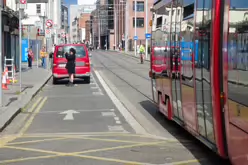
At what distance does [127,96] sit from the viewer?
17922mm

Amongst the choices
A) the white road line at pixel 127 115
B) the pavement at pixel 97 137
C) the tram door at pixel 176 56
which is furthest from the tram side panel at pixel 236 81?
the white road line at pixel 127 115

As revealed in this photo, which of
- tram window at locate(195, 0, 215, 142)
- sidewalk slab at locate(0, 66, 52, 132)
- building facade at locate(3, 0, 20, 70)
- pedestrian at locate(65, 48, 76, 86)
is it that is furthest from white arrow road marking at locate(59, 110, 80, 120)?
building facade at locate(3, 0, 20, 70)

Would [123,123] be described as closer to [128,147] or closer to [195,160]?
[128,147]

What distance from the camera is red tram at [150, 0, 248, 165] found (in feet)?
17.0

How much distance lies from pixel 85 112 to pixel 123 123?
2.44m

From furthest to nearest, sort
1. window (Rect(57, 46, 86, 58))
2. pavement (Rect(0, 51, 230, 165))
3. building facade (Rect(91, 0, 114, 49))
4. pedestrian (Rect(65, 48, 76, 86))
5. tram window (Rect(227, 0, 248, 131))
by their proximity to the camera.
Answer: building facade (Rect(91, 0, 114, 49)) → window (Rect(57, 46, 86, 58)) → pedestrian (Rect(65, 48, 76, 86)) → pavement (Rect(0, 51, 230, 165)) → tram window (Rect(227, 0, 248, 131))

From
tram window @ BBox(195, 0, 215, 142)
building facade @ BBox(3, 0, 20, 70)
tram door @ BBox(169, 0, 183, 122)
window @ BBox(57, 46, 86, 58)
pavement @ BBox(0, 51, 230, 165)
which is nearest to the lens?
tram window @ BBox(195, 0, 215, 142)

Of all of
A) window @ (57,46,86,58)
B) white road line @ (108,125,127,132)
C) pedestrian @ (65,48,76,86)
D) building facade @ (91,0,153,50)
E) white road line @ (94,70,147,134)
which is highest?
building facade @ (91,0,153,50)

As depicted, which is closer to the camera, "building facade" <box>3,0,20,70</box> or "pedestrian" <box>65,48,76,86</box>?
"pedestrian" <box>65,48,76,86</box>

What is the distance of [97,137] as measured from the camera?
9859 mm

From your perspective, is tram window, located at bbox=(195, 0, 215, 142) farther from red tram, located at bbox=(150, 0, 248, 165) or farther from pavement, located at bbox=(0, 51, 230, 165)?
pavement, located at bbox=(0, 51, 230, 165)

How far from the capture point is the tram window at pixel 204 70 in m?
6.33

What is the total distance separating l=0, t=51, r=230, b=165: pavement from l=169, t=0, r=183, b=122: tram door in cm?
69

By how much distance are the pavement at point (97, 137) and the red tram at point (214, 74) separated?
0.56 m
